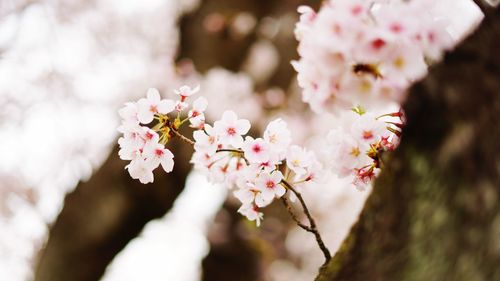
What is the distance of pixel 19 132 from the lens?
260 inches

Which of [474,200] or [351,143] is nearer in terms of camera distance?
[474,200]

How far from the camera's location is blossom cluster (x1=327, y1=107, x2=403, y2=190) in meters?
1.05

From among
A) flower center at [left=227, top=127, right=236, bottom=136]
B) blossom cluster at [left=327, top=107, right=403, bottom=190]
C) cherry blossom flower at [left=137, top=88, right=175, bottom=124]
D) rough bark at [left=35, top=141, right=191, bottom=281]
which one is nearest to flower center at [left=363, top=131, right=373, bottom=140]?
blossom cluster at [left=327, top=107, right=403, bottom=190]

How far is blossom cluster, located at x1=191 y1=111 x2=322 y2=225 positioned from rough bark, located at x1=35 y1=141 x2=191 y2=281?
5.50 feet

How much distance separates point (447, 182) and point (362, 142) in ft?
1.15

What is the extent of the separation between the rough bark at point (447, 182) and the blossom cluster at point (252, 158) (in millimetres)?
395

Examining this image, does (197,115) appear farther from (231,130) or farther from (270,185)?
(270,185)

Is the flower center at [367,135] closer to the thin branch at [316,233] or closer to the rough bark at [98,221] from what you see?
the thin branch at [316,233]

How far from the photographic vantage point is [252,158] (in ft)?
3.80

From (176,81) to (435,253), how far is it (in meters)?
3.88

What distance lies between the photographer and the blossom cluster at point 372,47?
78 cm

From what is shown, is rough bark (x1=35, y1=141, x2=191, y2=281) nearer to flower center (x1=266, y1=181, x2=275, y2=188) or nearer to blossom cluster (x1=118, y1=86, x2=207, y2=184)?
blossom cluster (x1=118, y1=86, x2=207, y2=184)

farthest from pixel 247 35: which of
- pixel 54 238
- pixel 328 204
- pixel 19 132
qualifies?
pixel 328 204

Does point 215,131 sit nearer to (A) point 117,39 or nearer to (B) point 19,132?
(B) point 19,132
